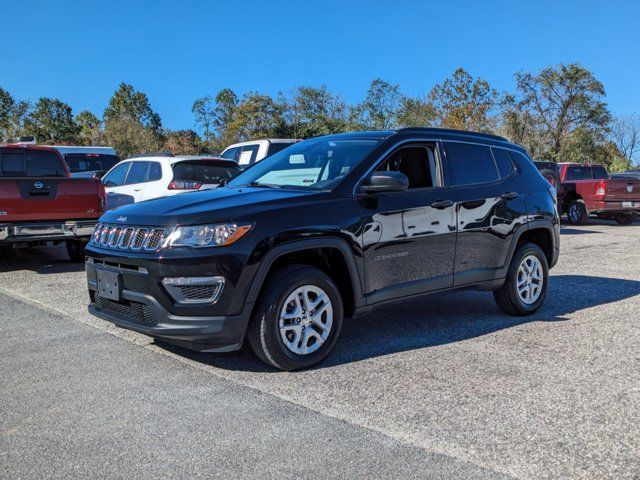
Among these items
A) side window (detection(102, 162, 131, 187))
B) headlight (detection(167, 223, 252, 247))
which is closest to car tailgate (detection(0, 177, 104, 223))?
side window (detection(102, 162, 131, 187))

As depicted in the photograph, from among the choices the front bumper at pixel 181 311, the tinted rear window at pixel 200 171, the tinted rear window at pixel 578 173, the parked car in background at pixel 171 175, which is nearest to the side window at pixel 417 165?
the front bumper at pixel 181 311

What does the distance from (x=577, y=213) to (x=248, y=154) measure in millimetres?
11190

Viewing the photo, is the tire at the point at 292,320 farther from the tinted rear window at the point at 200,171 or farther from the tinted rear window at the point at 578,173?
the tinted rear window at the point at 578,173

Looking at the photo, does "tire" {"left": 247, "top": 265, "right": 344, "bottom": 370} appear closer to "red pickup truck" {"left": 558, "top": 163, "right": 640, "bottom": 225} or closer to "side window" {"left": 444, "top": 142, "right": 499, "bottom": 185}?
"side window" {"left": 444, "top": 142, "right": 499, "bottom": 185}

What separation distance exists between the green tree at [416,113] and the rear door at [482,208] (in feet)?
111

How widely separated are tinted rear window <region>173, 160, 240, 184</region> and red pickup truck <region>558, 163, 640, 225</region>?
38.7ft

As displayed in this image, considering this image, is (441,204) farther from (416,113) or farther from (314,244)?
(416,113)

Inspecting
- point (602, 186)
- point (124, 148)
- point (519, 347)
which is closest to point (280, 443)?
point (519, 347)

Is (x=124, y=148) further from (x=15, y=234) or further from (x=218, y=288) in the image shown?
(x=218, y=288)

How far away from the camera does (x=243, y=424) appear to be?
3516 millimetres

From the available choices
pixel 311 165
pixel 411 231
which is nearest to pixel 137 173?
pixel 311 165

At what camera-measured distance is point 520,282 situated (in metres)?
6.14

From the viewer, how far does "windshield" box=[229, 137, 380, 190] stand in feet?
16.4

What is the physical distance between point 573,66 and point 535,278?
41053 millimetres
